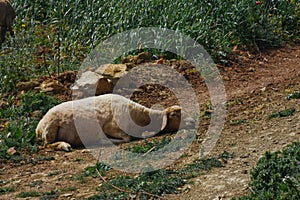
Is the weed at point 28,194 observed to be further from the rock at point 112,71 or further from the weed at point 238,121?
the rock at point 112,71

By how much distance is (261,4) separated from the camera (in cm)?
1100

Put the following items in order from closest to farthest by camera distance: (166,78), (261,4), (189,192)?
(189,192) < (166,78) < (261,4)

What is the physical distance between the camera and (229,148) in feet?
20.8

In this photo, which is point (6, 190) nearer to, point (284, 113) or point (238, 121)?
point (238, 121)

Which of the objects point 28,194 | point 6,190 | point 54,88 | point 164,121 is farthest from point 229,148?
point 54,88

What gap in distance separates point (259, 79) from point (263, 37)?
6.36ft

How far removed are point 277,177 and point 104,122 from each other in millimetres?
2750

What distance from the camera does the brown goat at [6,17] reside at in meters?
10.4

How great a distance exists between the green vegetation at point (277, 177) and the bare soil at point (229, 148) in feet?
0.93

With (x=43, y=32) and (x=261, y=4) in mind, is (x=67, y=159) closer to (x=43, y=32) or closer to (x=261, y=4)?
(x=43, y=32)

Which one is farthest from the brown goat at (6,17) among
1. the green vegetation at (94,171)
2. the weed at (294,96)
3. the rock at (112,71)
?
the weed at (294,96)

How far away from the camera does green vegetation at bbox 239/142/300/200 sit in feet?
14.8

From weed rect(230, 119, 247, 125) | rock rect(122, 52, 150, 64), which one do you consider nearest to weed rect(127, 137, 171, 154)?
weed rect(230, 119, 247, 125)

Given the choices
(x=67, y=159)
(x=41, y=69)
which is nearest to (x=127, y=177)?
(x=67, y=159)
